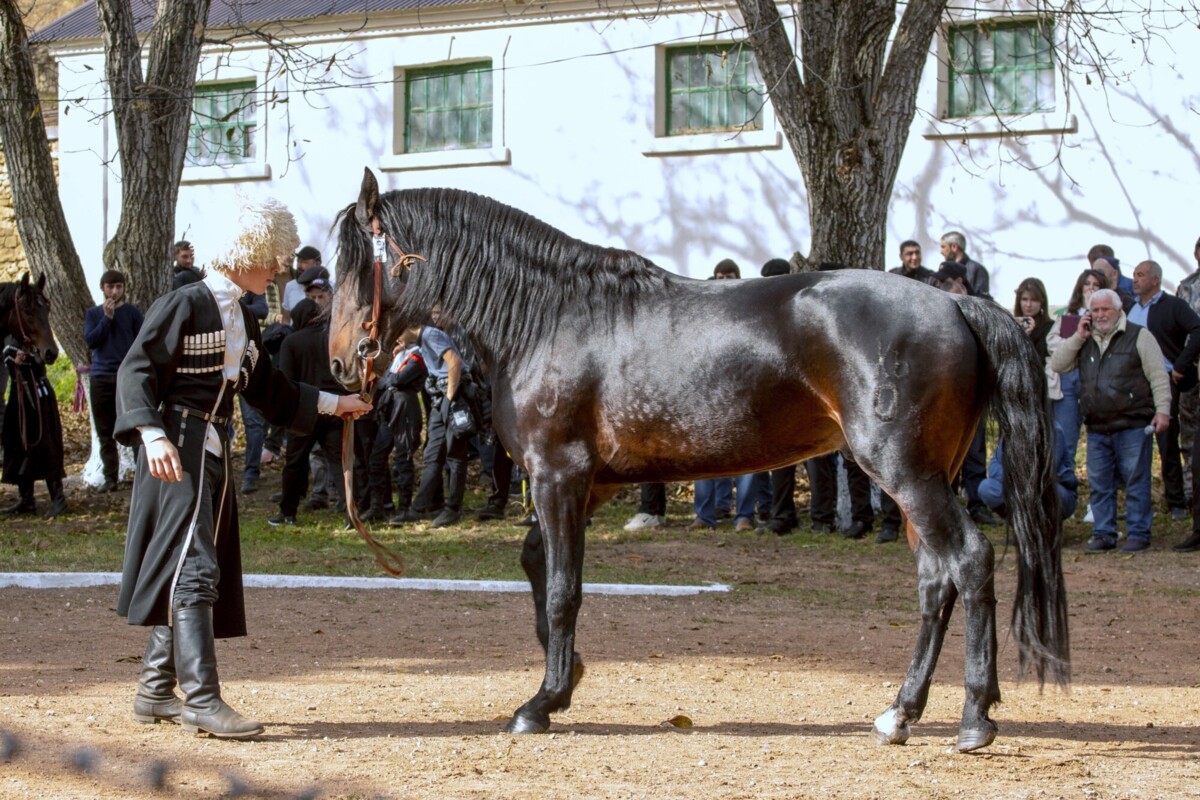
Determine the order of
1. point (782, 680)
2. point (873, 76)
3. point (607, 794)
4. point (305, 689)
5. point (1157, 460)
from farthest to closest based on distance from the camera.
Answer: point (1157, 460)
point (873, 76)
point (782, 680)
point (305, 689)
point (607, 794)

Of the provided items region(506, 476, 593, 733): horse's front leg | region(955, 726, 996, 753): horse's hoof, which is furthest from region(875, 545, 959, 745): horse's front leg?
region(506, 476, 593, 733): horse's front leg

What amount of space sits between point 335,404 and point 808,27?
821 centimetres

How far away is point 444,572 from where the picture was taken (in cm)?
1102

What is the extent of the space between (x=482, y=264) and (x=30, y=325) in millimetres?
9250

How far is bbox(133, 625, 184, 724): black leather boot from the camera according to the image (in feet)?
19.3

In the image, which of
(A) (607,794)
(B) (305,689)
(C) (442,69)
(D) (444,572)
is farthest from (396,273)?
(C) (442,69)

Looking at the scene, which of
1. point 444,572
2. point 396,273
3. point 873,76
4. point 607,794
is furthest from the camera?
point 873,76

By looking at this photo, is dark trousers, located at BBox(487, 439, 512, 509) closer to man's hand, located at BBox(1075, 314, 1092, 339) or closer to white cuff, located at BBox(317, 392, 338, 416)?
man's hand, located at BBox(1075, 314, 1092, 339)

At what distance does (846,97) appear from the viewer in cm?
1305

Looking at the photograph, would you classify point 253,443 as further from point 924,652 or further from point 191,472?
point 924,652

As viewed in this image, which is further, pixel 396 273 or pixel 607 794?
pixel 396 273

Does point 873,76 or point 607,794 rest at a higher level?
point 873,76

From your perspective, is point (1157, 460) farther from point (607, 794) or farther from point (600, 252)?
point (607, 794)

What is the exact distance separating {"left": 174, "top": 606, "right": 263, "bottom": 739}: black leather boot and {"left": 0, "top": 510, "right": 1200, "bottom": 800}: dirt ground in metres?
0.08
